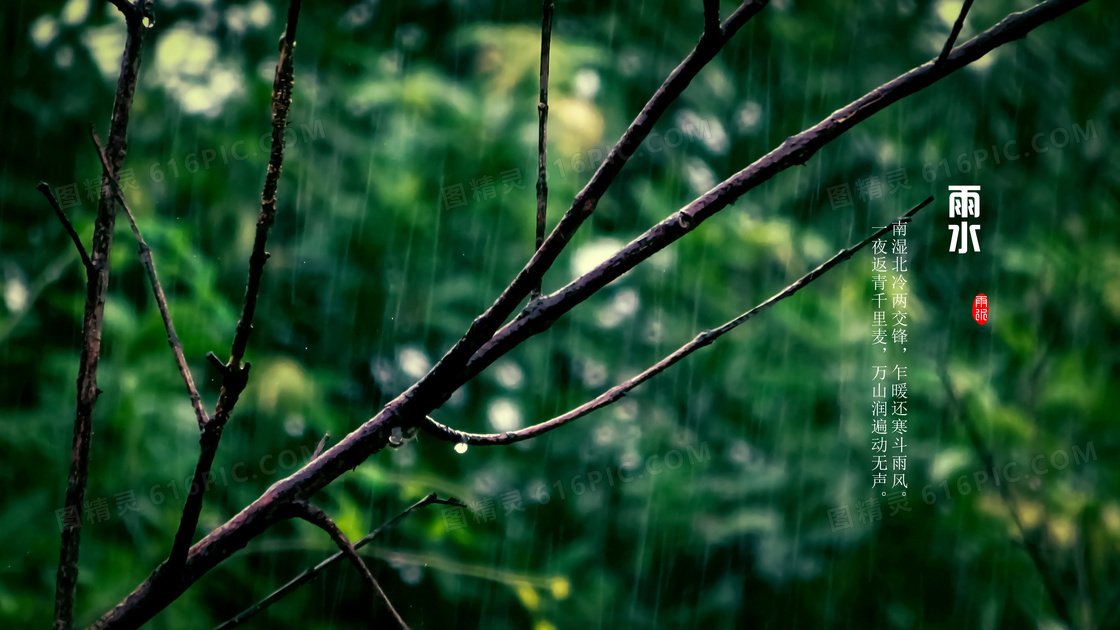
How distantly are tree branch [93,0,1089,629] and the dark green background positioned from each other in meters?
1.17

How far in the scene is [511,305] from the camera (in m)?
0.53

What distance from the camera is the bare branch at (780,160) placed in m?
0.50

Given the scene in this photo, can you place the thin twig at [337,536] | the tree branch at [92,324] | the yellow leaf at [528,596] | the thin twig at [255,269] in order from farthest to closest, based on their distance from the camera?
the yellow leaf at [528,596], the tree branch at [92,324], the thin twig at [337,536], the thin twig at [255,269]

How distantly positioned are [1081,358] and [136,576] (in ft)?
7.98

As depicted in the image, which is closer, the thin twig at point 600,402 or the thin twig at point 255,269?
the thin twig at point 255,269

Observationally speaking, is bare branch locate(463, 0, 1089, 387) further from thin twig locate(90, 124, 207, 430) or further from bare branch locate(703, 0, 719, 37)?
thin twig locate(90, 124, 207, 430)

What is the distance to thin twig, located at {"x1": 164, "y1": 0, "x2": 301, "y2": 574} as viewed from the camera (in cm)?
42

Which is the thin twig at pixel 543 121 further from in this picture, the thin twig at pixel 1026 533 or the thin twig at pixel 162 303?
the thin twig at pixel 1026 533

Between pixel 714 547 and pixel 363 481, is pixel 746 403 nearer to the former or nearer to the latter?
pixel 714 547

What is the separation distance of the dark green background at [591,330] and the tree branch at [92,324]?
3.56 ft

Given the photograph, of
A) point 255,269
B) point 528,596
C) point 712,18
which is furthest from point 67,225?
point 528,596

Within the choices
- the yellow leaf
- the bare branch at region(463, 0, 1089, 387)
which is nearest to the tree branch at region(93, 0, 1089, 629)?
the bare branch at region(463, 0, 1089, 387)

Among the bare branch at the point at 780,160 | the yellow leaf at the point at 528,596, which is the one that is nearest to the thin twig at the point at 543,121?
the bare branch at the point at 780,160

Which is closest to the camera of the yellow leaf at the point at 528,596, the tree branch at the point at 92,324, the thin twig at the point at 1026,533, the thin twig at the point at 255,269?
the thin twig at the point at 255,269
